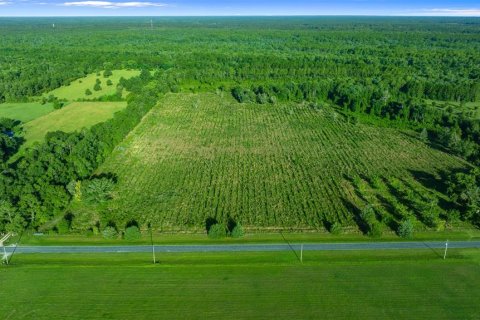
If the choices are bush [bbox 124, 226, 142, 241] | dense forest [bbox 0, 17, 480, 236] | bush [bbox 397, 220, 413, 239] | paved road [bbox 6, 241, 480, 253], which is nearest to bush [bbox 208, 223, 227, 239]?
paved road [bbox 6, 241, 480, 253]

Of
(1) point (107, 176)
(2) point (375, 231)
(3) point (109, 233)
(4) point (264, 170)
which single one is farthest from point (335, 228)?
(1) point (107, 176)

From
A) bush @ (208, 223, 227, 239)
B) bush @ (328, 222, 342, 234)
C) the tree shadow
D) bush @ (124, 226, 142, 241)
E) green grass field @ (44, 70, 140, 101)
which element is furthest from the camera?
green grass field @ (44, 70, 140, 101)

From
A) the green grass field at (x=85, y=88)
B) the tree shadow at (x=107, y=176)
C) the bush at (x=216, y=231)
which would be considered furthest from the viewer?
the green grass field at (x=85, y=88)

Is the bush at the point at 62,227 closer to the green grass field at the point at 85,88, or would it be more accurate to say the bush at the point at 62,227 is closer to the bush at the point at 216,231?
the bush at the point at 216,231

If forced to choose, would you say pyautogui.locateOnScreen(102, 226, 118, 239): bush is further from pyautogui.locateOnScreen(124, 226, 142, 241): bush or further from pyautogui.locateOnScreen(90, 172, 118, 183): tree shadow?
pyautogui.locateOnScreen(90, 172, 118, 183): tree shadow

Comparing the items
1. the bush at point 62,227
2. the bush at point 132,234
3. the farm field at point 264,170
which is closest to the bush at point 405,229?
the farm field at point 264,170

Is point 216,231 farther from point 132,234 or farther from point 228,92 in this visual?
point 228,92
